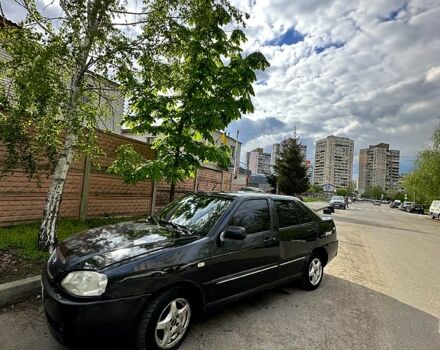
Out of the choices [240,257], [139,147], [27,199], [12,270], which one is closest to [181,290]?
[240,257]

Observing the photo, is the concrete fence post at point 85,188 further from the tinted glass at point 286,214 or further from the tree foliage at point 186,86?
the tinted glass at point 286,214

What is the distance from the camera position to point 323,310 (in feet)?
14.9

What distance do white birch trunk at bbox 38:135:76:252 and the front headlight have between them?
2841 mm

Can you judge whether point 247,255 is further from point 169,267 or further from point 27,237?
point 27,237

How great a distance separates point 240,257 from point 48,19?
14.9 feet

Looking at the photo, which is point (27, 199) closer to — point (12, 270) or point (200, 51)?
point (12, 270)

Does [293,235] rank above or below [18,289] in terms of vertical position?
above

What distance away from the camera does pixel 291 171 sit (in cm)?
3500

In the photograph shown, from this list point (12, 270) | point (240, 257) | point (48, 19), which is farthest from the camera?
point (48, 19)

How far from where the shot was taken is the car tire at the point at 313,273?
5238 mm

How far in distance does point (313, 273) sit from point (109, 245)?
3.46 meters

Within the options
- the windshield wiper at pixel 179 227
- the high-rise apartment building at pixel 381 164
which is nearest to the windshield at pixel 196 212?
the windshield wiper at pixel 179 227

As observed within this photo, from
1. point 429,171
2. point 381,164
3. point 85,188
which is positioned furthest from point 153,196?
point 381,164

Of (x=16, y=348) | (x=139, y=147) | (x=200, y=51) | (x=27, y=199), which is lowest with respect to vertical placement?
(x=16, y=348)
